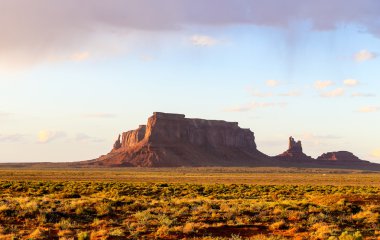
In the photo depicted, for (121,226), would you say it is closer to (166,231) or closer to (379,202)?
(166,231)

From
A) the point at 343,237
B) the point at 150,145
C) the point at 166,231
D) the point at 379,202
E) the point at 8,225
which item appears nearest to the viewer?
the point at 343,237

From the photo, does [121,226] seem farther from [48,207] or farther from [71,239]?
[48,207]

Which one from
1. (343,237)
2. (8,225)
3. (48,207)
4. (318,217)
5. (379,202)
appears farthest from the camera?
(379,202)

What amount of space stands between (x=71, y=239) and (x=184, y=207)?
7.89m

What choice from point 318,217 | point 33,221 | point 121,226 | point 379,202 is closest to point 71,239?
point 121,226

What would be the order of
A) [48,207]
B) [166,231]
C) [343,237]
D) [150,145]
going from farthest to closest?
[150,145], [48,207], [166,231], [343,237]

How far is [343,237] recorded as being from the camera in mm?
14922

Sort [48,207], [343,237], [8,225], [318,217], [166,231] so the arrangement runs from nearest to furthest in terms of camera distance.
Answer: [343,237] → [166,231] → [8,225] → [318,217] → [48,207]

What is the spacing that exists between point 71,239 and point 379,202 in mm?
18484

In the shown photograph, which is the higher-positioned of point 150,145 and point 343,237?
point 150,145

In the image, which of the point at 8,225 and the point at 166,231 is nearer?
the point at 166,231

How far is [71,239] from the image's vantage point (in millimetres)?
14945

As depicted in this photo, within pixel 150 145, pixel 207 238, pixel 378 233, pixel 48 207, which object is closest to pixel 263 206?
pixel 378 233

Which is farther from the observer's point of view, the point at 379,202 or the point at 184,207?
the point at 379,202
